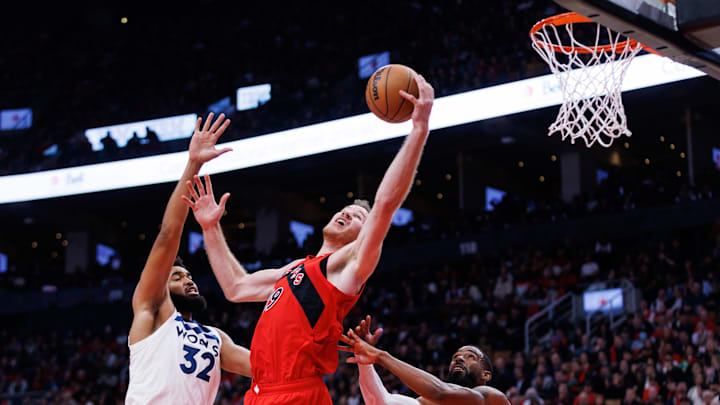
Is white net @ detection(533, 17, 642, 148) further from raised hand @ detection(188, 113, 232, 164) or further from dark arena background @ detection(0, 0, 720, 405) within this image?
dark arena background @ detection(0, 0, 720, 405)

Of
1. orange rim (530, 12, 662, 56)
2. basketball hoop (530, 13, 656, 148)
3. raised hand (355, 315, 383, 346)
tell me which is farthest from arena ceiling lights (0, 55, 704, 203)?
raised hand (355, 315, 383, 346)

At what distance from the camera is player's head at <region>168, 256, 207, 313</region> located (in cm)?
439

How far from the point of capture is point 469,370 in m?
4.66

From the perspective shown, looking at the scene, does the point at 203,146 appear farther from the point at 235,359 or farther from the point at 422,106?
the point at 422,106

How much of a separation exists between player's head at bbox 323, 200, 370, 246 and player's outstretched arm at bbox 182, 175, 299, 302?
396 mm

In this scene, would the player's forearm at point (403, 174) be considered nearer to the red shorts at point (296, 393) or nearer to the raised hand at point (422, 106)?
the raised hand at point (422, 106)

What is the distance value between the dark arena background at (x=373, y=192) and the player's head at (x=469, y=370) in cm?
533

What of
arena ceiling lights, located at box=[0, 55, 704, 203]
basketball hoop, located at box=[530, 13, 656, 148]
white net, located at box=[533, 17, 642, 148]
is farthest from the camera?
arena ceiling lights, located at box=[0, 55, 704, 203]

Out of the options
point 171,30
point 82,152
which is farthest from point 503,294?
point 171,30

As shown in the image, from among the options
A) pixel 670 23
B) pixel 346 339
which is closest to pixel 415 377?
pixel 346 339

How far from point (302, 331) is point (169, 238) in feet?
3.22

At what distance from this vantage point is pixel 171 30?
90.3 ft

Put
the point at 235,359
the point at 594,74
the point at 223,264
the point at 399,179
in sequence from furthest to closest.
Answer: the point at 594,74, the point at 235,359, the point at 223,264, the point at 399,179

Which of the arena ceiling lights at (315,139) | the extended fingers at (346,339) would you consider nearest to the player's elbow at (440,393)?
the extended fingers at (346,339)
